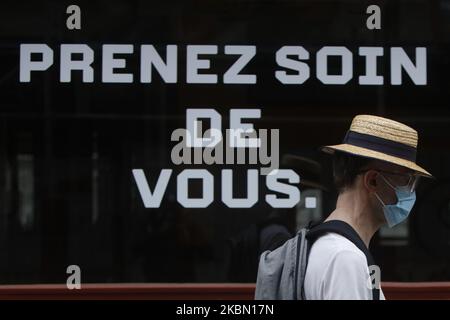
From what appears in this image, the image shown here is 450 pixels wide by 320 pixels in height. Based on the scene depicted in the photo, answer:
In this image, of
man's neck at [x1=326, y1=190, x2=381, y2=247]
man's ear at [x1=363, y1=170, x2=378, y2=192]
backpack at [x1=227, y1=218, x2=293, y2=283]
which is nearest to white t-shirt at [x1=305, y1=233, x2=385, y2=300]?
man's neck at [x1=326, y1=190, x2=381, y2=247]

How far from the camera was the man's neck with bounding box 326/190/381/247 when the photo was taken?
7.02 ft

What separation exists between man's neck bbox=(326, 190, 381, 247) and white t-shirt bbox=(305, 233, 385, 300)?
0.15 meters

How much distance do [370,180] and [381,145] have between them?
0.13 meters

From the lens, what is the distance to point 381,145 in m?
2.24

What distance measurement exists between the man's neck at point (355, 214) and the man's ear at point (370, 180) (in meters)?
0.05

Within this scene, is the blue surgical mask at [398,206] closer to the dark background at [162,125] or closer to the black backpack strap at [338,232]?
the black backpack strap at [338,232]

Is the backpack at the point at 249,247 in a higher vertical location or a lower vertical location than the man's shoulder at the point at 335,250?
lower

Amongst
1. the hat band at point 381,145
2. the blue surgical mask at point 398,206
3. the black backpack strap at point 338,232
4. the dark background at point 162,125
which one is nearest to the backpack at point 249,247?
the dark background at point 162,125

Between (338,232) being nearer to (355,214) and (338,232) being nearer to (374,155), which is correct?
(355,214)

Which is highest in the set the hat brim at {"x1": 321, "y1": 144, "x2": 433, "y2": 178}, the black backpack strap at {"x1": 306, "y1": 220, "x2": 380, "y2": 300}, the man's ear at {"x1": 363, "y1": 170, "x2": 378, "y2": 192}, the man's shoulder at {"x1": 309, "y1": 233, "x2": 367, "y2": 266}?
the hat brim at {"x1": 321, "y1": 144, "x2": 433, "y2": 178}

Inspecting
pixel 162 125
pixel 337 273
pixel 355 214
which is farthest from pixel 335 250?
pixel 162 125

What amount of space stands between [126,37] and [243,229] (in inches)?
50.2

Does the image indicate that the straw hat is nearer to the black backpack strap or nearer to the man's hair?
the man's hair

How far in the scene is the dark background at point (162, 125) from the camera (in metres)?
3.93
